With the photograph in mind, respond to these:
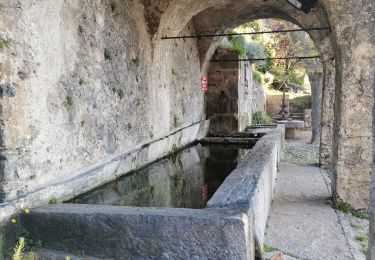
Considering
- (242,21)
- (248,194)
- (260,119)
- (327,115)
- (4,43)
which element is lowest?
(248,194)

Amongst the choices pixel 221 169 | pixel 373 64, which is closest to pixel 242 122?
pixel 221 169

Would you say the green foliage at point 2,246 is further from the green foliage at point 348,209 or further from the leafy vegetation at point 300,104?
the leafy vegetation at point 300,104

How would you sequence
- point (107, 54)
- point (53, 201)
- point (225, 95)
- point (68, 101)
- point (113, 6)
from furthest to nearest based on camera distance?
point (225, 95) → point (113, 6) → point (107, 54) → point (68, 101) → point (53, 201)

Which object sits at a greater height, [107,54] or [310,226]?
[107,54]

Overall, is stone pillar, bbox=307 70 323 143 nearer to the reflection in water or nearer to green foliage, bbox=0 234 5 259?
the reflection in water

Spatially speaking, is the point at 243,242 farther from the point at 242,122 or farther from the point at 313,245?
the point at 242,122

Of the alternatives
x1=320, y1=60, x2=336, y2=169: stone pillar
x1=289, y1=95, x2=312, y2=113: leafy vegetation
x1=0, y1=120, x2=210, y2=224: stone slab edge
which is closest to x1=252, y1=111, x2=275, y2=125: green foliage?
x1=289, y1=95, x2=312, y2=113: leafy vegetation

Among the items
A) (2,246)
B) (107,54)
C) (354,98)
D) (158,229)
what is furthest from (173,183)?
(158,229)

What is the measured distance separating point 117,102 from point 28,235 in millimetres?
2702

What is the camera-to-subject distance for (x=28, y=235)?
2.99 metres

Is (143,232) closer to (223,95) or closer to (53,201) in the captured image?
(53,201)

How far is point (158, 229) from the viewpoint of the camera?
8.31 feet

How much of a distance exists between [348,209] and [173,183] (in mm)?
2553

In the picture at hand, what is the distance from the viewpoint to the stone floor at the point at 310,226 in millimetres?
3093
